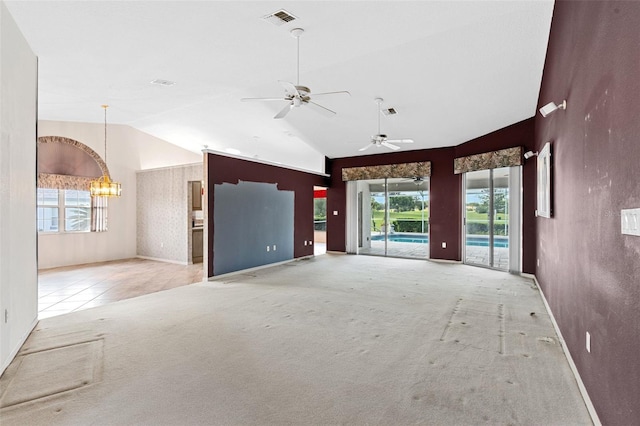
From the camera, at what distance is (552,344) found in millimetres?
3195

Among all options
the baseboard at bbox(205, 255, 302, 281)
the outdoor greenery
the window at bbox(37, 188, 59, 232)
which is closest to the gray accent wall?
the baseboard at bbox(205, 255, 302, 281)

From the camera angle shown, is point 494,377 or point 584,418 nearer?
point 584,418

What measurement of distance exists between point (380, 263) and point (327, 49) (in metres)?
5.18

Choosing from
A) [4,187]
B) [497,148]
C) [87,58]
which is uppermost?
[87,58]

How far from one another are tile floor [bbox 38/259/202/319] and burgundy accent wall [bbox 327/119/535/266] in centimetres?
412

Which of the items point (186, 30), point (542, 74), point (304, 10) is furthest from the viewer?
point (542, 74)

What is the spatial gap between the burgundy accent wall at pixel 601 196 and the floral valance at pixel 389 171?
16.6 ft

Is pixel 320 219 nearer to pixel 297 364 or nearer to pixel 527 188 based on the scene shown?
pixel 527 188

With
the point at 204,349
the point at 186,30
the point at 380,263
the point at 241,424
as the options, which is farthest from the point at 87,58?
the point at 380,263

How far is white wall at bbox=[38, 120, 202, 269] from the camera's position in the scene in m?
7.64

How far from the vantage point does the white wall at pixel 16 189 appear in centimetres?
278

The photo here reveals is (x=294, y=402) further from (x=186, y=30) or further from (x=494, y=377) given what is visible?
(x=186, y=30)

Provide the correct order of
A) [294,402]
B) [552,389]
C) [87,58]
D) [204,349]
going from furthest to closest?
[87,58] < [204,349] < [552,389] < [294,402]

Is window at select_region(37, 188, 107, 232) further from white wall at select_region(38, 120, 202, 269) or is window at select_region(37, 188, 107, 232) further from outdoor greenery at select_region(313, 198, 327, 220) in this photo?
outdoor greenery at select_region(313, 198, 327, 220)
